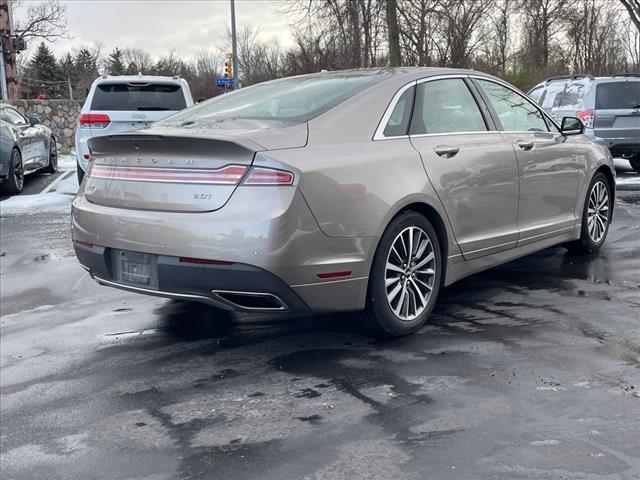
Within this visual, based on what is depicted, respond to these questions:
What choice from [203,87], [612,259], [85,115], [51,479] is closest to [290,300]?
[51,479]

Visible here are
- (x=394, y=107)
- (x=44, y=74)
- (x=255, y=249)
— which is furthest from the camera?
(x=44, y=74)

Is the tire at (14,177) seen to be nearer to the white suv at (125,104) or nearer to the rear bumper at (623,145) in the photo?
the white suv at (125,104)

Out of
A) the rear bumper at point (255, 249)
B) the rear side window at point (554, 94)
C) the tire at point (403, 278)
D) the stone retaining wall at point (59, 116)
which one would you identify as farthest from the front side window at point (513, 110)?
the stone retaining wall at point (59, 116)

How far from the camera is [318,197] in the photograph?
362cm

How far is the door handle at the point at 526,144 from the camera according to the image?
518 centimetres

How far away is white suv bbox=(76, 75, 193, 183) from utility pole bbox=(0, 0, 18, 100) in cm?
1512

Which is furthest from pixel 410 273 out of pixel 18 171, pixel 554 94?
pixel 554 94

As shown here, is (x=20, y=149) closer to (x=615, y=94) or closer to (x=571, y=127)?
(x=571, y=127)

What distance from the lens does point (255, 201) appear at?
11.5 feet

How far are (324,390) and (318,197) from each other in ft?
3.19

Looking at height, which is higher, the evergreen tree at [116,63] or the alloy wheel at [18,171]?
the evergreen tree at [116,63]

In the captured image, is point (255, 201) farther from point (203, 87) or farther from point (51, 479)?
point (203, 87)

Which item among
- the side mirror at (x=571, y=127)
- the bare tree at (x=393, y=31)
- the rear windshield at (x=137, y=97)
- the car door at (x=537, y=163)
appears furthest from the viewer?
the bare tree at (x=393, y=31)

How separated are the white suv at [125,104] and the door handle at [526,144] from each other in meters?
6.08
